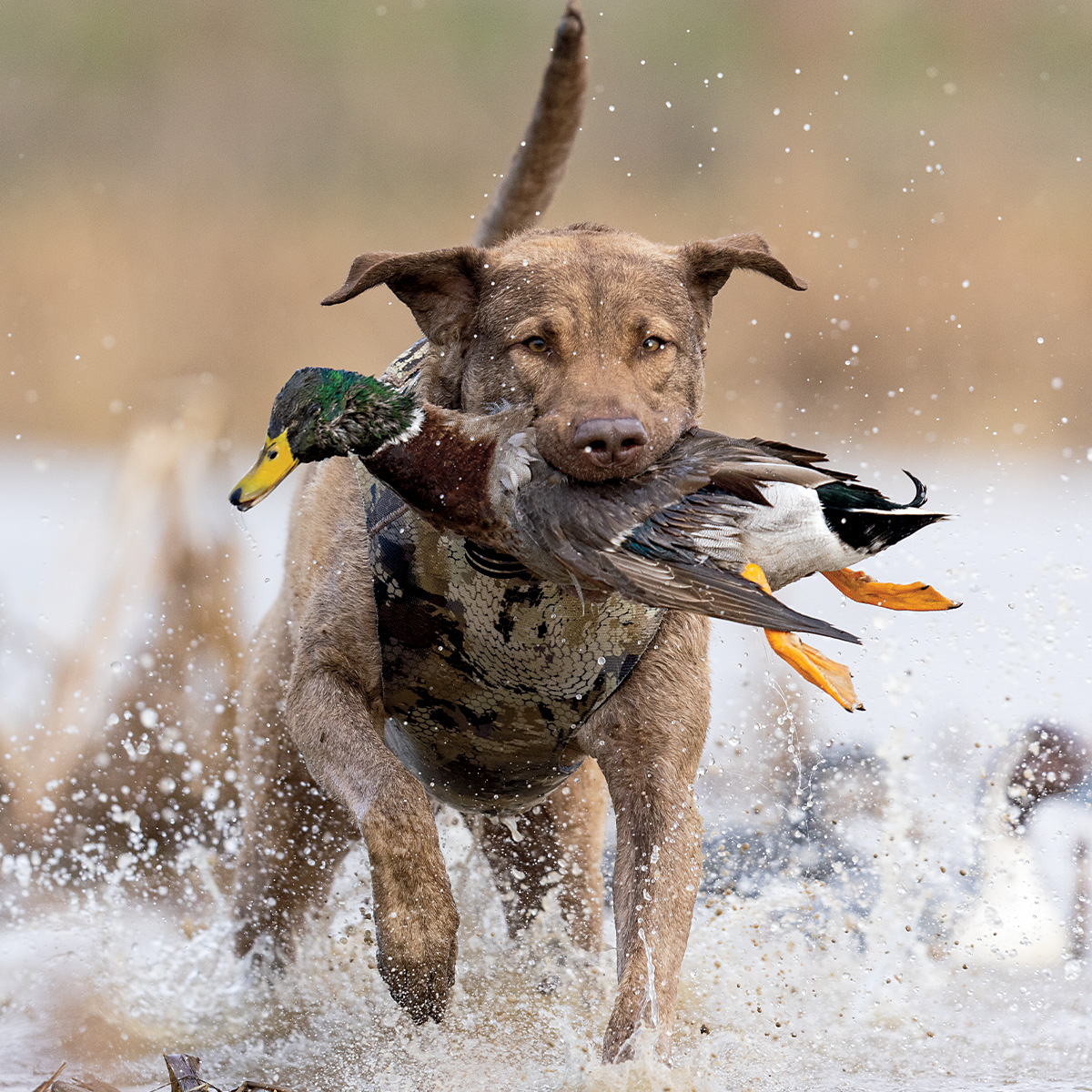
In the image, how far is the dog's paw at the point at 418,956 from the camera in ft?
10.3

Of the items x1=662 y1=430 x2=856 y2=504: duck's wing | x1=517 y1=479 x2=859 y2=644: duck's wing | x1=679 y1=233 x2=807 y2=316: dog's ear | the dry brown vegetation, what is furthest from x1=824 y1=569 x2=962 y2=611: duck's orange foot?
the dry brown vegetation

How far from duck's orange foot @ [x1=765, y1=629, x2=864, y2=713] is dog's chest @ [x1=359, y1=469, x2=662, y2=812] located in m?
0.53

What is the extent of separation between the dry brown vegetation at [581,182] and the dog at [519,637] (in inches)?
228

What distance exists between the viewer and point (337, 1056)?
3.71 metres

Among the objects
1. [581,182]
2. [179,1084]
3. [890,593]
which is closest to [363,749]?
[179,1084]

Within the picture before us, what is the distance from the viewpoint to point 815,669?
9.34ft

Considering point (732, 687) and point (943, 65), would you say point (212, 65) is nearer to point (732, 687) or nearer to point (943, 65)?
point (943, 65)

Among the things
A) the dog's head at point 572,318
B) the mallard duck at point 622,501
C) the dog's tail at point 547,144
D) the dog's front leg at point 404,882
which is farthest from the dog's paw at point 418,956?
the dog's tail at point 547,144

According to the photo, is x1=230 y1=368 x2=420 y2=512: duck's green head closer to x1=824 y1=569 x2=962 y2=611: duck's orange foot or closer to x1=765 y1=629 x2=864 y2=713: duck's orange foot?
x1=765 y1=629 x2=864 y2=713: duck's orange foot

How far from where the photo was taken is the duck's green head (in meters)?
2.86

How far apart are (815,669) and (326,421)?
101cm

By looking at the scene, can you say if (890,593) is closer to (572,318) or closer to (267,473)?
(572,318)

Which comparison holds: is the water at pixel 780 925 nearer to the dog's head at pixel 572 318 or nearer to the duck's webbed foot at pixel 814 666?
the duck's webbed foot at pixel 814 666

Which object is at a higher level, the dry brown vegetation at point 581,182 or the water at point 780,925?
the dry brown vegetation at point 581,182
